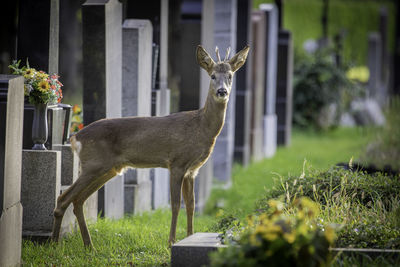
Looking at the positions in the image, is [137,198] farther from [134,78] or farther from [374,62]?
[374,62]

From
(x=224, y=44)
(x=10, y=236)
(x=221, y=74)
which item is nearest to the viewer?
(x=10, y=236)

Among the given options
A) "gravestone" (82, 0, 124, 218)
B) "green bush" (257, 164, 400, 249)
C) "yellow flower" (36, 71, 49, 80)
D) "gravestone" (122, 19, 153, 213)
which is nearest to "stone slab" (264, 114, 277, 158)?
"gravestone" (122, 19, 153, 213)

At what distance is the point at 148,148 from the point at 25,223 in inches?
55.3

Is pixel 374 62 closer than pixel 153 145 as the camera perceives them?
No

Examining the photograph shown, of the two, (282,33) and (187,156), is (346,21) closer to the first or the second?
(282,33)

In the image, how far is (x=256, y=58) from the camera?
13930mm

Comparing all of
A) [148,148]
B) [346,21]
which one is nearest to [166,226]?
[148,148]

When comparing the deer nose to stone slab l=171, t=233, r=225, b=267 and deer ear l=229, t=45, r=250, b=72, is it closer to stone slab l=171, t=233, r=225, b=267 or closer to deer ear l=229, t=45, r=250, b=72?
deer ear l=229, t=45, r=250, b=72

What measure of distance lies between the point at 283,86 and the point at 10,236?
12837 mm

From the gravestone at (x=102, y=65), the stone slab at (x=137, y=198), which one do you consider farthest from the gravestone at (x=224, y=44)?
the gravestone at (x=102, y=65)

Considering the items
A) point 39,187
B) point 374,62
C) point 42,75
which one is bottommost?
point 39,187

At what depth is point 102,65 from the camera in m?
7.34

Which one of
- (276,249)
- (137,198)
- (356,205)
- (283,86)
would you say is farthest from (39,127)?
(283,86)

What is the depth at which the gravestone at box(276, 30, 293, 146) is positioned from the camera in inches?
679
